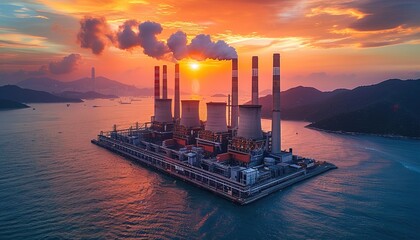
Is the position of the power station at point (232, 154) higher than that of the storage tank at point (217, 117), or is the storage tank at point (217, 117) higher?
the storage tank at point (217, 117)

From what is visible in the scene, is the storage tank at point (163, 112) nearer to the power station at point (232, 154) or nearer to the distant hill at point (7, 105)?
the power station at point (232, 154)

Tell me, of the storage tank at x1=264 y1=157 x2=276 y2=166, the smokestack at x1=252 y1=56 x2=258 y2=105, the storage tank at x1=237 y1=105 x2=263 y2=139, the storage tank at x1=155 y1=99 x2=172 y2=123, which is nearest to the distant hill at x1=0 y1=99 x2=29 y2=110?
the storage tank at x1=155 y1=99 x2=172 y2=123

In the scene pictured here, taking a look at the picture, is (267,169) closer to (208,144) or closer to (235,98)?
(208,144)

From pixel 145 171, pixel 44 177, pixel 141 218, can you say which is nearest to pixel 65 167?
pixel 44 177

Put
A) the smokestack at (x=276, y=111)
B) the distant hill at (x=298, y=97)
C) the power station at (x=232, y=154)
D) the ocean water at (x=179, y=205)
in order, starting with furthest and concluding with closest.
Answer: the distant hill at (x=298, y=97)
the smokestack at (x=276, y=111)
the power station at (x=232, y=154)
the ocean water at (x=179, y=205)

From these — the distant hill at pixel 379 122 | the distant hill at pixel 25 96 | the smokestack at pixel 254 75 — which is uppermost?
the distant hill at pixel 25 96

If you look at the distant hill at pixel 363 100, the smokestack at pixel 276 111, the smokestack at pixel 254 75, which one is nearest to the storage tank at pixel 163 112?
the smokestack at pixel 254 75

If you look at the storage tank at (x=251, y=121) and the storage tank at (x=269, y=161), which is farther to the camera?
the storage tank at (x=251, y=121)
